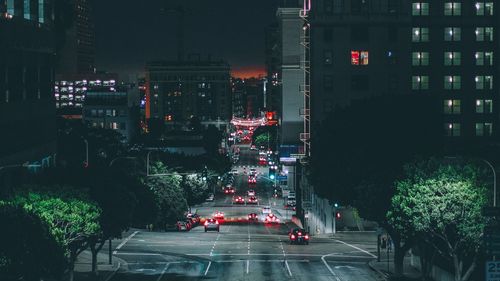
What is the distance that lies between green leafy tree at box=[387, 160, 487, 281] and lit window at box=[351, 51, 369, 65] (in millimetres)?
79030

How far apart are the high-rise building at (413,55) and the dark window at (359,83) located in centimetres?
14

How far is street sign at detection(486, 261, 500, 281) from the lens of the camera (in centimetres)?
3909

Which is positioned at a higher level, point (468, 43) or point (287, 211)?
point (468, 43)

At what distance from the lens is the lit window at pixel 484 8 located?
138 meters

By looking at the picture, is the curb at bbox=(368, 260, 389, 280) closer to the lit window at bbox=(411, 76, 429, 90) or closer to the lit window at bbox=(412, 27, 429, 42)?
the lit window at bbox=(411, 76, 429, 90)

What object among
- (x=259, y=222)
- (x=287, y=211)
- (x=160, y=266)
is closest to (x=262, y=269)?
(x=160, y=266)

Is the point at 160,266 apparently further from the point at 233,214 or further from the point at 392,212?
the point at 233,214

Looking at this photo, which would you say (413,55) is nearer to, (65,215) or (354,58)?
(354,58)

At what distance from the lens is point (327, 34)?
13675 centimetres

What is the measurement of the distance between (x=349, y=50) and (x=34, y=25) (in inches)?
1967

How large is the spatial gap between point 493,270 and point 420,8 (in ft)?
339

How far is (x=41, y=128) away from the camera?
105750mm

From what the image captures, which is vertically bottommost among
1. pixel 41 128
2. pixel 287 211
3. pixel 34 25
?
pixel 287 211

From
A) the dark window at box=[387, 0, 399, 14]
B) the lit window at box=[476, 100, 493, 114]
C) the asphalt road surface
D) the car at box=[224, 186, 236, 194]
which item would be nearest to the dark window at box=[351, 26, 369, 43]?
the dark window at box=[387, 0, 399, 14]
